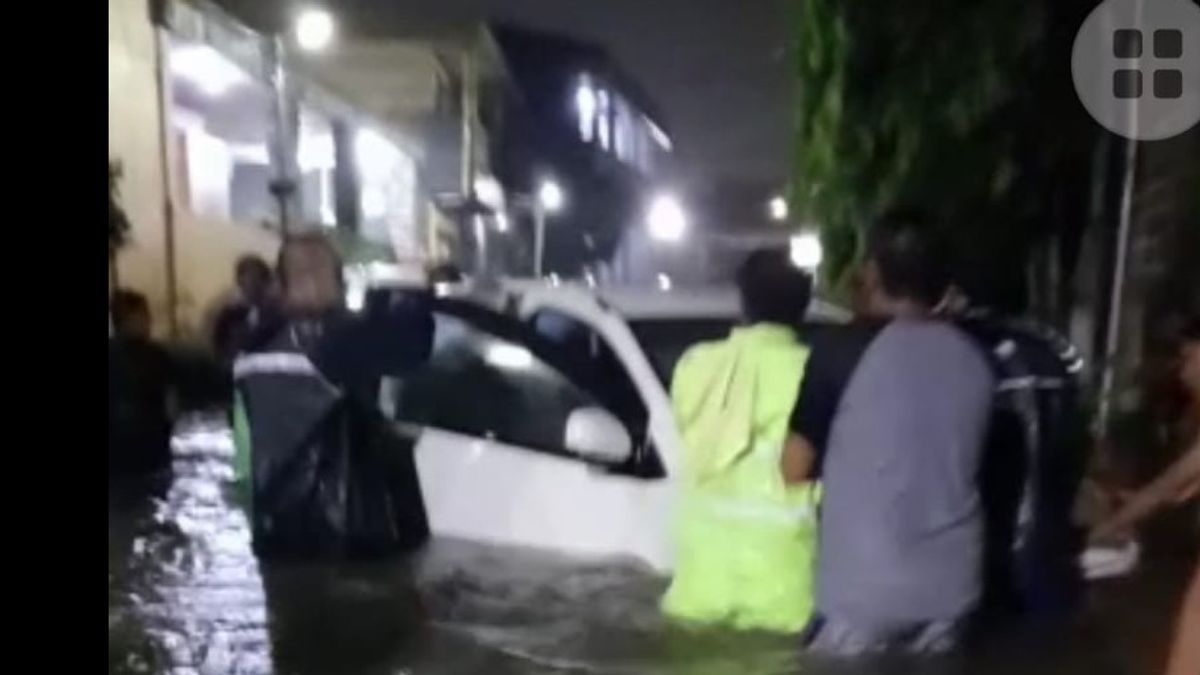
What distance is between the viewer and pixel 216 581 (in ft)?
5.01

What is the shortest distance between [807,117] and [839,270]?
138 millimetres

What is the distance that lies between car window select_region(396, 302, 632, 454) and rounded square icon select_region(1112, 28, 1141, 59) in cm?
56

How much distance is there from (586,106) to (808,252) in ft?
0.78

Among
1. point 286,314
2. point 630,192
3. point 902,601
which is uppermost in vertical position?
point 630,192

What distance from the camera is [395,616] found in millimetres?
1532

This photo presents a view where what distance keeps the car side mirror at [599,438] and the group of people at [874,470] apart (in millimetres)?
57

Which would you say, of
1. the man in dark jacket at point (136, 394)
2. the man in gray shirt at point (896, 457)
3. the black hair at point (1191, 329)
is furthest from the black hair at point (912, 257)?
the man in dark jacket at point (136, 394)

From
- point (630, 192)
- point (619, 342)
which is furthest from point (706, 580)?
point (630, 192)

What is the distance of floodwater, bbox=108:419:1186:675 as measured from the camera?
149 centimetres

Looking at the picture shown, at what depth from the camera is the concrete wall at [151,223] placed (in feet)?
4.92

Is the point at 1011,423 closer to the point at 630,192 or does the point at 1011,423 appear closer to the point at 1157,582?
the point at 1157,582

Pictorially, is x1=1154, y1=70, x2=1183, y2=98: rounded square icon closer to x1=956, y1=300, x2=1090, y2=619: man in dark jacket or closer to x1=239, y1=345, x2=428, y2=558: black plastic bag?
x1=956, y1=300, x2=1090, y2=619: man in dark jacket

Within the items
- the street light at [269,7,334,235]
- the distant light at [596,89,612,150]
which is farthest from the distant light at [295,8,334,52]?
the distant light at [596,89,612,150]

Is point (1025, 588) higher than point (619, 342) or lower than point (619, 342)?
lower
